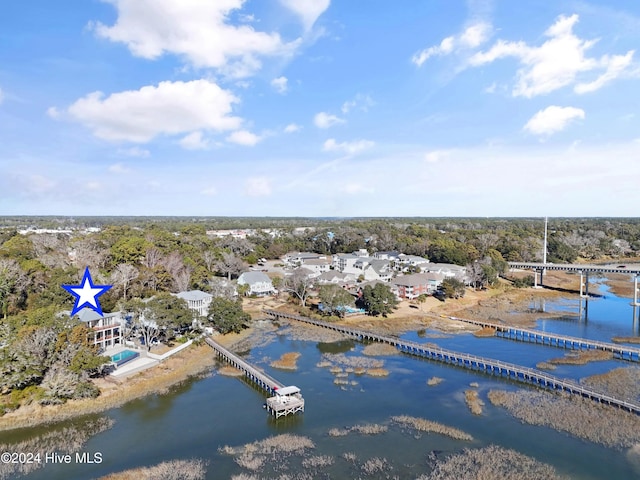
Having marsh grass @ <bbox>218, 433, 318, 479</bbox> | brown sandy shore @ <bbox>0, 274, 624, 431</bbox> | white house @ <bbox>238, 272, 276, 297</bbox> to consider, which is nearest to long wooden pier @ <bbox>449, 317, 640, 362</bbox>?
brown sandy shore @ <bbox>0, 274, 624, 431</bbox>

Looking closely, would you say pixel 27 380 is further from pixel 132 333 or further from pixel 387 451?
pixel 387 451

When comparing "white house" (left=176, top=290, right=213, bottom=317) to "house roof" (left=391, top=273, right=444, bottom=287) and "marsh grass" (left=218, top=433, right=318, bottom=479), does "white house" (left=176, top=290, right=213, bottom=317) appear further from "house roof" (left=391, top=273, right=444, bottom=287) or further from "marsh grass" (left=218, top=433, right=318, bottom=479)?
"house roof" (left=391, top=273, right=444, bottom=287)

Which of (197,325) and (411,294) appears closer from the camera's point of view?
(197,325)

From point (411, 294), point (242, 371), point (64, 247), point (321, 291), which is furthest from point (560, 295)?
point (64, 247)

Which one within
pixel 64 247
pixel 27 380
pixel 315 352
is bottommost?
pixel 315 352

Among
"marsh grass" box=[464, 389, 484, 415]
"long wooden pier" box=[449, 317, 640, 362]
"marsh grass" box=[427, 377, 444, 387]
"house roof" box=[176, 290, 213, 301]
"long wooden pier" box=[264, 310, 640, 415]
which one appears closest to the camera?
"marsh grass" box=[464, 389, 484, 415]
